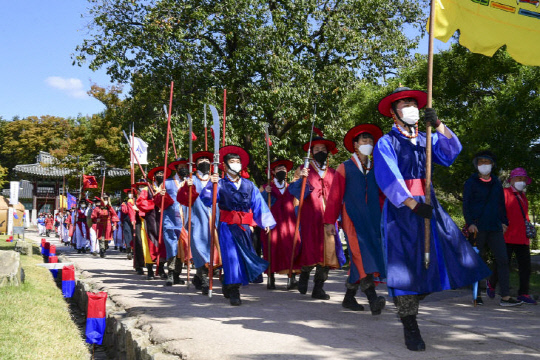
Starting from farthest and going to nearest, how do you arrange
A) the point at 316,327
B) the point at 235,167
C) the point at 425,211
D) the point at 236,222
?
the point at 235,167, the point at 236,222, the point at 316,327, the point at 425,211

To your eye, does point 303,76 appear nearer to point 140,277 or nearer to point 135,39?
point 135,39

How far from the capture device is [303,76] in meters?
15.8

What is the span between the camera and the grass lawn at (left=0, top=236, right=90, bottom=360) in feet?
17.4

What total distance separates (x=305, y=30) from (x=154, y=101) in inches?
197

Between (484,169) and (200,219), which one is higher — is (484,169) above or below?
above

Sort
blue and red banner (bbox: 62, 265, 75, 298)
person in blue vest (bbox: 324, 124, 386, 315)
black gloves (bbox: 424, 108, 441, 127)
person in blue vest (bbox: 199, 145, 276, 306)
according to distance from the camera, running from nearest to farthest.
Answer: black gloves (bbox: 424, 108, 441, 127) < person in blue vest (bbox: 324, 124, 386, 315) < person in blue vest (bbox: 199, 145, 276, 306) < blue and red banner (bbox: 62, 265, 75, 298)

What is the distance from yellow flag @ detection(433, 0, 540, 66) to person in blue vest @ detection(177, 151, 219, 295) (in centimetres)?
394

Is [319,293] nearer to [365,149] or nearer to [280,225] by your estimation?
[280,225]

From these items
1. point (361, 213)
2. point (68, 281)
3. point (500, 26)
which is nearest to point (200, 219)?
point (68, 281)

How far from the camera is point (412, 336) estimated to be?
4184 mm

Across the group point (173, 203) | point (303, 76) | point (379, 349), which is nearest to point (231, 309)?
point (379, 349)

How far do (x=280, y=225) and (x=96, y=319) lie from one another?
344cm

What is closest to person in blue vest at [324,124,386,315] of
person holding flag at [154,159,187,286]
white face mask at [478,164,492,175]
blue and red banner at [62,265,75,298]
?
white face mask at [478,164,492,175]

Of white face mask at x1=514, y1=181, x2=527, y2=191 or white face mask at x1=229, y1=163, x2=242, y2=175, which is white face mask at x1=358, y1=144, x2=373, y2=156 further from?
white face mask at x1=514, y1=181, x2=527, y2=191
